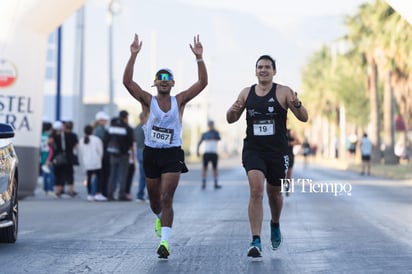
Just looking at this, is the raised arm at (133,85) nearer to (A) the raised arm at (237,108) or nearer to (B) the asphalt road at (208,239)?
(A) the raised arm at (237,108)

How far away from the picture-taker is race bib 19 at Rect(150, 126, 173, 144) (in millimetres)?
11523

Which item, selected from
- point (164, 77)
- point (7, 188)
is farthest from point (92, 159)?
point (164, 77)

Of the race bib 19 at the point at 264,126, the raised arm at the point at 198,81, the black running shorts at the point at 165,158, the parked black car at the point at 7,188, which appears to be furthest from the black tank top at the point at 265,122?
the parked black car at the point at 7,188

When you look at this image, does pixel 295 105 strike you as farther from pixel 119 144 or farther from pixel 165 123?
pixel 119 144

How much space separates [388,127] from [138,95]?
46957mm

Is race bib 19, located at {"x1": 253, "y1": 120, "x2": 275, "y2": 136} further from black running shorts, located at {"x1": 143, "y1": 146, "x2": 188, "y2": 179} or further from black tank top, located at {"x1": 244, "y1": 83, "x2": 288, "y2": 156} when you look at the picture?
black running shorts, located at {"x1": 143, "y1": 146, "x2": 188, "y2": 179}

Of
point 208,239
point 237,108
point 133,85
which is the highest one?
point 133,85

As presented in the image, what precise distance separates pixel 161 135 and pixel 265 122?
103 centimetres

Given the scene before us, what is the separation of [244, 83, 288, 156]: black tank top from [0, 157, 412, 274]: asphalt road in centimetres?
109

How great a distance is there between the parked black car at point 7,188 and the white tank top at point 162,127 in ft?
5.05

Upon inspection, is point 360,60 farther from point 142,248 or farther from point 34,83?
point 142,248

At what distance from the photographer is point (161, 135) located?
37.9 feet

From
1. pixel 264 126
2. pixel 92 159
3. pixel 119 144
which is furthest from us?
pixel 92 159

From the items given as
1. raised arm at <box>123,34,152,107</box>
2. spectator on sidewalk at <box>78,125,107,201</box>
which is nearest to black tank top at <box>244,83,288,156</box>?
raised arm at <box>123,34,152,107</box>
